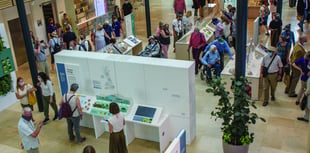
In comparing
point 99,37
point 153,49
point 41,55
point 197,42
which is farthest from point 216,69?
point 41,55

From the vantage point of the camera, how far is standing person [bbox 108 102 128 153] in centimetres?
683

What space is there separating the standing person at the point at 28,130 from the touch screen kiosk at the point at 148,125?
78.5 inches

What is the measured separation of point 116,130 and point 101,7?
11548 millimetres

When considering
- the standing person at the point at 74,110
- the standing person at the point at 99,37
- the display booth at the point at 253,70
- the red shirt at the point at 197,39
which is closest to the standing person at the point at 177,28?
the red shirt at the point at 197,39

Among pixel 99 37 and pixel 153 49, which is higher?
pixel 99 37

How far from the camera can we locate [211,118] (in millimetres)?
8875

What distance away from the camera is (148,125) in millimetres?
7895

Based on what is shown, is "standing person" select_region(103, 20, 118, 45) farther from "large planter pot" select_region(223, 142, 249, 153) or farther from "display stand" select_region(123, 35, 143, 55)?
"large planter pot" select_region(223, 142, 249, 153)

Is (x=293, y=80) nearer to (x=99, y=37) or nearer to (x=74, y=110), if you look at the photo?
(x=74, y=110)

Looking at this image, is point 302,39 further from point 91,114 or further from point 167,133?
point 91,114

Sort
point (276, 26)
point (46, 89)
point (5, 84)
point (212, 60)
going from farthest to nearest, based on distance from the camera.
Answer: point (276, 26) → point (212, 60) → point (5, 84) → point (46, 89)

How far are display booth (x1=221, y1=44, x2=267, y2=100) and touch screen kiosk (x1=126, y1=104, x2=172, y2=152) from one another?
2873mm

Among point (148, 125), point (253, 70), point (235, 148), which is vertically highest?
point (253, 70)

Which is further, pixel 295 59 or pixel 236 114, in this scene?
pixel 295 59
